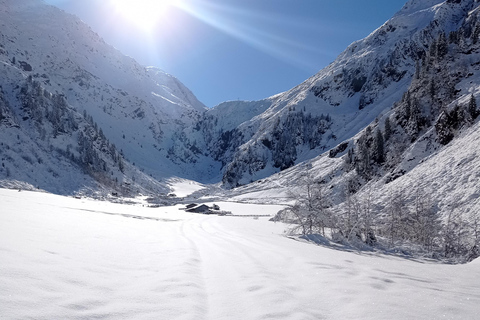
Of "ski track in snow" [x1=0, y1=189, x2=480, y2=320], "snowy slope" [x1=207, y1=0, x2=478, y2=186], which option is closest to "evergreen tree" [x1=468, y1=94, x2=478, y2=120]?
"ski track in snow" [x1=0, y1=189, x2=480, y2=320]

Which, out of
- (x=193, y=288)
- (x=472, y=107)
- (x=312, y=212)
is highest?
(x=472, y=107)

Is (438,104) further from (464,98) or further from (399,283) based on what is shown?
(399,283)

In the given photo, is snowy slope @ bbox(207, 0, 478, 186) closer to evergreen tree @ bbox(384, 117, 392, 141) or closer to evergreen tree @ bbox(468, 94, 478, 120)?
evergreen tree @ bbox(384, 117, 392, 141)

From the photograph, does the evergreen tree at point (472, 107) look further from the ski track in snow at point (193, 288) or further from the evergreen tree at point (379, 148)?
the ski track in snow at point (193, 288)

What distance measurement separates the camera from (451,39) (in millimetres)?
58938

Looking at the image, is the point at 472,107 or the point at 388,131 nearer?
the point at 472,107

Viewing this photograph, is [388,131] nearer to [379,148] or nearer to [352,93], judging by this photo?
[379,148]

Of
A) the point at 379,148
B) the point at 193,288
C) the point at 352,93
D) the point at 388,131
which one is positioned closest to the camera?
the point at 193,288

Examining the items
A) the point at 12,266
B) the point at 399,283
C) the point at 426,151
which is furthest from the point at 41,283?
the point at 426,151

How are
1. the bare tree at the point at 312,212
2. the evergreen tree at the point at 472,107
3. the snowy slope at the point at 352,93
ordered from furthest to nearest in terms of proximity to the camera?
the snowy slope at the point at 352,93 → the evergreen tree at the point at 472,107 → the bare tree at the point at 312,212

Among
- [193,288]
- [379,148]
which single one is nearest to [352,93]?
[379,148]

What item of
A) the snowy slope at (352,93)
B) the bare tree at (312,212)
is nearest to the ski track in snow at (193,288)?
the bare tree at (312,212)

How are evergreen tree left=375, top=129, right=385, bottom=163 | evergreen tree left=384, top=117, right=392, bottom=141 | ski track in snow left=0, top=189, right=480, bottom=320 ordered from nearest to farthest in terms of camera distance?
1. ski track in snow left=0, top=189, right=480, bottom=320
2. evergreen tree left=375, top=129, right=385, bottom=163
3. evergreen tree left=384, top=117, right=392, bottom=141

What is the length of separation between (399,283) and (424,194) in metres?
21.4
